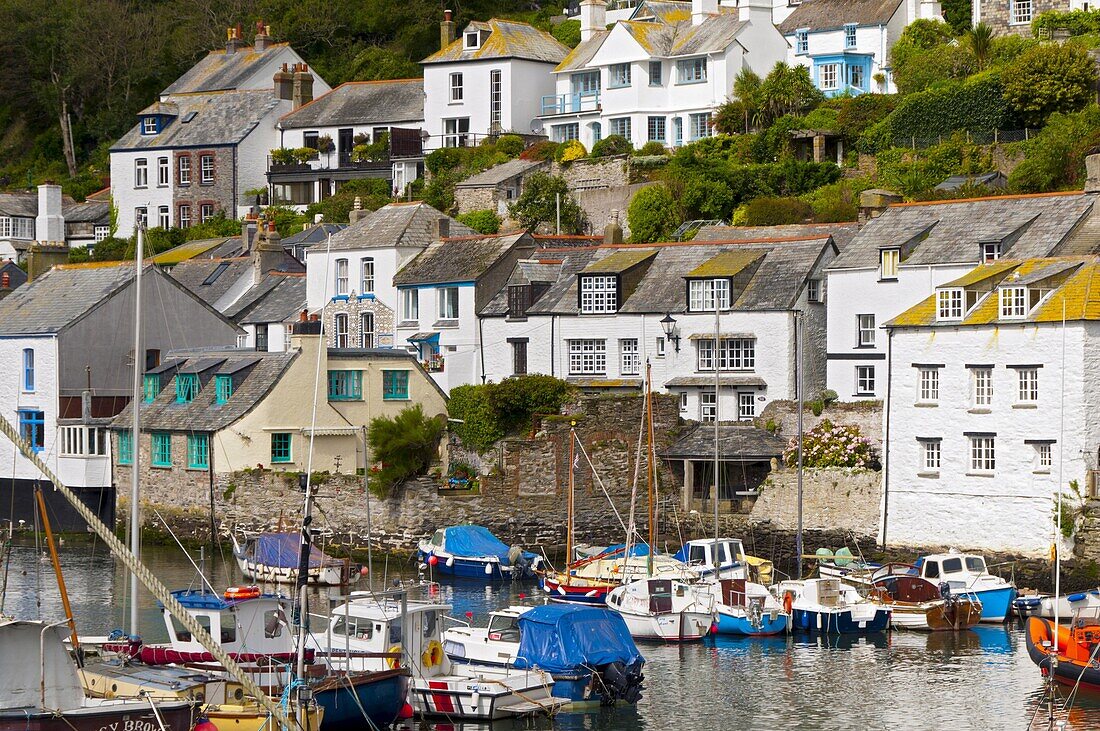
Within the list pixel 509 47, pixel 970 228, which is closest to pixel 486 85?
pixel 509 47

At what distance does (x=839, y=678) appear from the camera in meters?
40.2

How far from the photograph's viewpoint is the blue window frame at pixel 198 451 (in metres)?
61.2

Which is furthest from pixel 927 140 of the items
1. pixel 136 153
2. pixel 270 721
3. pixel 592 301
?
pixel 270 721

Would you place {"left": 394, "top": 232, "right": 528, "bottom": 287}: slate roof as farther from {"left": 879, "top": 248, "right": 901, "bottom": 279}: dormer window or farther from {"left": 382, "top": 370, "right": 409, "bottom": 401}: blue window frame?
{"left": 879, "top": 248, "right": 901, "bottom": 279}: dormer window

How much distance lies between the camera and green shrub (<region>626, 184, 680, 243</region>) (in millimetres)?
74250

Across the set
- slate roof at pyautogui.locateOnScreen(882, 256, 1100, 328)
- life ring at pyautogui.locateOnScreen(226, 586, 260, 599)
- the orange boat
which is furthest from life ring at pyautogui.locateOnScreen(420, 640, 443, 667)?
slate roof at pyautogui.locateOnScreen(882, 256, 1100, 328)

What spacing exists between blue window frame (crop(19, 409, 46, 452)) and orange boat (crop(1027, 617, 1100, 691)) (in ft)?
127

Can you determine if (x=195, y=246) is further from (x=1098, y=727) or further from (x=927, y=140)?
(x=1098, y=727)

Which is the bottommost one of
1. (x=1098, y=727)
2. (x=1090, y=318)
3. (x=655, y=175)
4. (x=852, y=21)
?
(x=1098, y=727)

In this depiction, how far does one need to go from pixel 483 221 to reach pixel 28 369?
20.3 metres

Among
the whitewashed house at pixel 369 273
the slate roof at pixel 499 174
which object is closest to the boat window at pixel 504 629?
the whitewashed house at pixel 369 273

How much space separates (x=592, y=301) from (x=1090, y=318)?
19.1m

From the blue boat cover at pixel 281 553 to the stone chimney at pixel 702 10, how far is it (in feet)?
130

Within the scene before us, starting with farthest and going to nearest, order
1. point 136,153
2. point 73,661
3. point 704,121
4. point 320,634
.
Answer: point 136,153 < point 704,121 < point 320,634 < point 73,661
